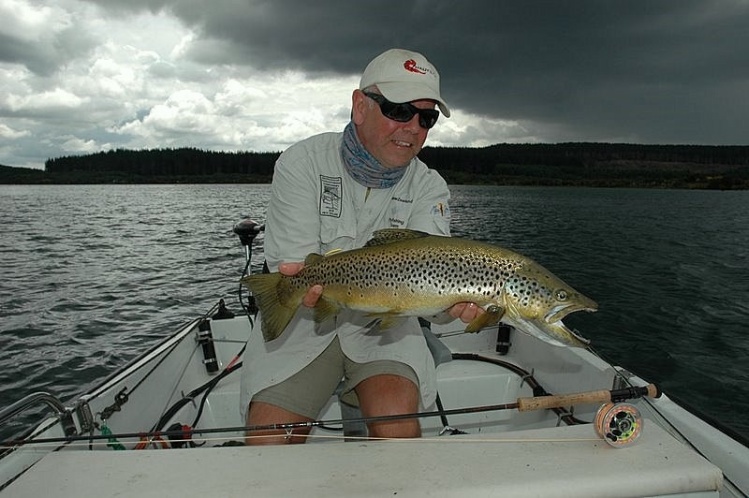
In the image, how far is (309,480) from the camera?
2154 millimetres

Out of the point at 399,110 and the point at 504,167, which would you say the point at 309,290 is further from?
the point at 504,167

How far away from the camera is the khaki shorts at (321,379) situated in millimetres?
3602

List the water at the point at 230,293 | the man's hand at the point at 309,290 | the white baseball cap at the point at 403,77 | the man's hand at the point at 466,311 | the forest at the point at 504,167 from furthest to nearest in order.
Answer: the forest at the point at 504,167 → the water at the point at 230,293 → the white baseball cap at the point at 403,77 → the man's hand at the point at 309,290 → the man's hand at the point at 466,311

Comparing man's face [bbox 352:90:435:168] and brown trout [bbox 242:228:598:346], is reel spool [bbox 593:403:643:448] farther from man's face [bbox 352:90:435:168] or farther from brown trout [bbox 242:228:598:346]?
man's face [bbox 352:90:435:168]

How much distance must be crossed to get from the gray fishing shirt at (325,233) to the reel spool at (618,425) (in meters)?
1.51

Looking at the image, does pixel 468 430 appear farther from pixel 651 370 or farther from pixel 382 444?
pixel 651 370

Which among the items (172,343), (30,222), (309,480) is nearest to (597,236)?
(172,343)

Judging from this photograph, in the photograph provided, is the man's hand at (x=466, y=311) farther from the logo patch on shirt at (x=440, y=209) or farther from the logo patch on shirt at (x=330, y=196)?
the logo patch on shirt at (x=330, y=196)

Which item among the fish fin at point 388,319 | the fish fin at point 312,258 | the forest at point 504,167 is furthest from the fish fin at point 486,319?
the forest at point 504,167

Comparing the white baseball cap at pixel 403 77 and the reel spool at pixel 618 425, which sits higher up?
the white baseball cap at pixel 403 77

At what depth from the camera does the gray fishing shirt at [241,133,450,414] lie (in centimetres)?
372

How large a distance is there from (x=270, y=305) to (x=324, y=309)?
0.35 m

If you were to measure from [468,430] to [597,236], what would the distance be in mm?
27871

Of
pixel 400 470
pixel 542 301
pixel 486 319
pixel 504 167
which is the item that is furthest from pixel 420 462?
pixel 504 167
